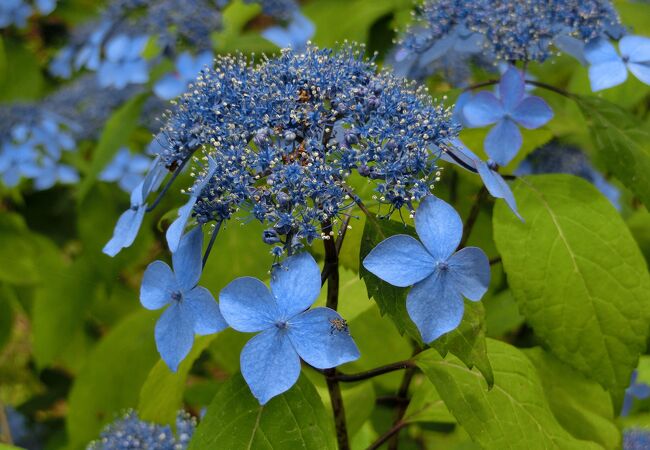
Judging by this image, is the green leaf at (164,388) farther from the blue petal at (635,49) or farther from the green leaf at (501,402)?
the blue petal at (635,49)

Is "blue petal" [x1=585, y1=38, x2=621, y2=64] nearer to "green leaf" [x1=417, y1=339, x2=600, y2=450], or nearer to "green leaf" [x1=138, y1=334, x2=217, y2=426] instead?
"green leaf" [x1=417, y1=339, x2=600, y2=450]

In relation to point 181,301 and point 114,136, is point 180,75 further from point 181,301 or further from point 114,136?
point 181,301

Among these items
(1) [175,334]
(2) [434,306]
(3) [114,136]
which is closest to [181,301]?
(1) [175,334]

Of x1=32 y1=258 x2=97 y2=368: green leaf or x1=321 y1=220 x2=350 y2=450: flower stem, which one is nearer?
x1=321 y1=220 x2=350 y2=450: flower stem

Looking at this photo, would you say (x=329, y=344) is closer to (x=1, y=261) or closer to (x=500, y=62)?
(x=500, y=62)

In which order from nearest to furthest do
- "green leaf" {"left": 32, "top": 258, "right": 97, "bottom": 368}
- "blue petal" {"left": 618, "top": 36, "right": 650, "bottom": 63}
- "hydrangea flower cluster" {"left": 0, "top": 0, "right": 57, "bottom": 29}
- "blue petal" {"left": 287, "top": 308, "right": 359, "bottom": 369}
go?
"blue petal" {"left": 287, "top": 308, "right": 359, "bottom": 369}, "blue petal" {"left": 618, "top": 36, "right": 650, "bottom": 63}, "green leaf" {"left": 32, "top": 258, "right": 97, "bottom": 368}, "hydrangea flower cluster" {"left": 0, "top": 0, "right": 57, "bottom": 29}

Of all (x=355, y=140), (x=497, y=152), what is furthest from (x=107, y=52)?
(x=355, y=140)

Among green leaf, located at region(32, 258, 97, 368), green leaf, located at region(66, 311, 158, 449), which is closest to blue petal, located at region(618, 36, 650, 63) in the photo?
green leaf, located at region(66, 311, 158, 449)
